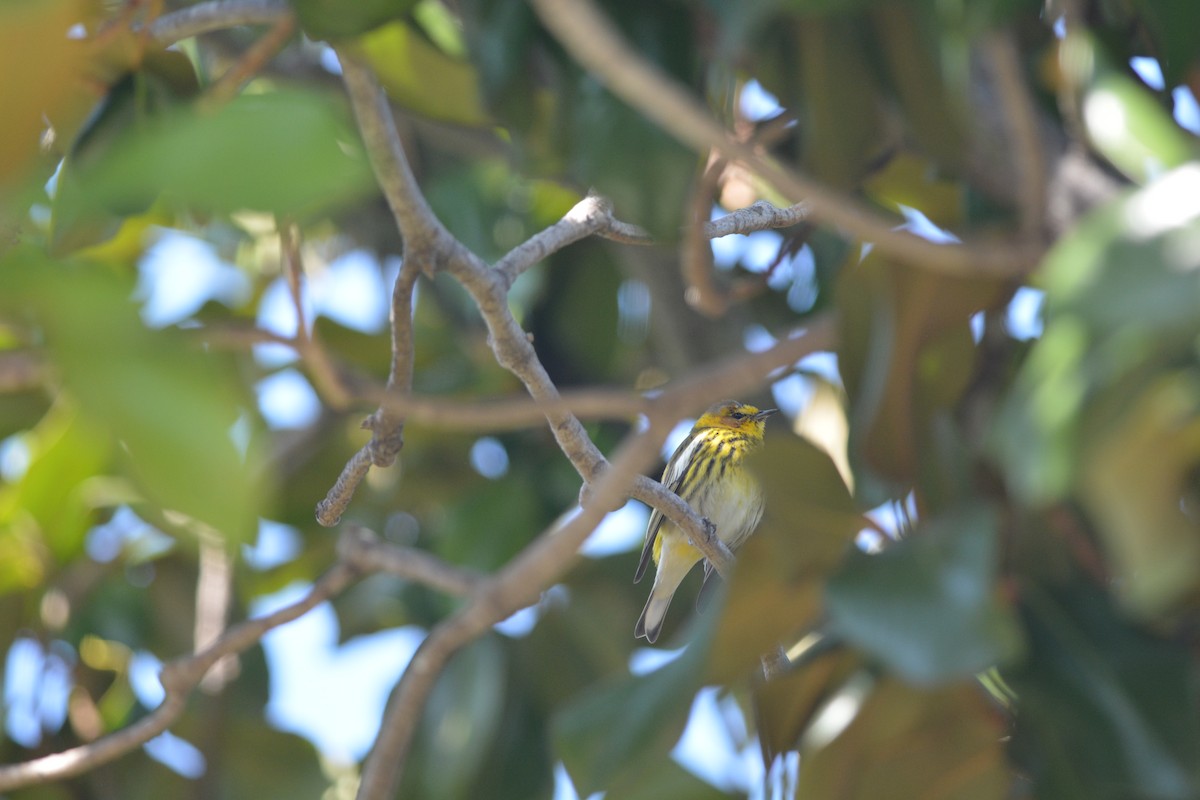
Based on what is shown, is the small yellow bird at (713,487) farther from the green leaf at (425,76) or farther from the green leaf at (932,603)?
the green leaf at (932,603)

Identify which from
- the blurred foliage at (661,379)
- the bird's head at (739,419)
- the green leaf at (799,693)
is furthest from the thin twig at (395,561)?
the bird's head at (739,419)

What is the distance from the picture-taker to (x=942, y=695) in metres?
1.73

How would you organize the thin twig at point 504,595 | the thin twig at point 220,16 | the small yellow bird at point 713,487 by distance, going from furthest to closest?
the small yellow bird at point 713,487 < the thin twig at point 220,16 < the thin twig at point 504,595

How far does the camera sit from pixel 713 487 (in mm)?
4367

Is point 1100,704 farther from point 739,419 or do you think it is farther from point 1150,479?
point 739,419

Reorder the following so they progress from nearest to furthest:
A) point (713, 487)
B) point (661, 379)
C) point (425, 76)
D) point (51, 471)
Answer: point (425, 76) < point (51, 471) < point (661, 379) < point (713, 487)

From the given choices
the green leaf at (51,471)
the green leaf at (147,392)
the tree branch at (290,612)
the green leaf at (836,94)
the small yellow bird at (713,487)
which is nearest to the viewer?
the green leaf at (147,392)

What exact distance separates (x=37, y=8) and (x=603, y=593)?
3.54 metres

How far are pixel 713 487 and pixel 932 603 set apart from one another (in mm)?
2998

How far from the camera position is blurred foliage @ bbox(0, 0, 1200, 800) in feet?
1.77

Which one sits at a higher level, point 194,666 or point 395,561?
point 395,561

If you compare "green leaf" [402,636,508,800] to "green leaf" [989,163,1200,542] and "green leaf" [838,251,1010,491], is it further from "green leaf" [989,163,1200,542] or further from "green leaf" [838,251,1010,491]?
"green leaf" [989,163,1200,542]

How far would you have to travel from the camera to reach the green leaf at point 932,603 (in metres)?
1.25

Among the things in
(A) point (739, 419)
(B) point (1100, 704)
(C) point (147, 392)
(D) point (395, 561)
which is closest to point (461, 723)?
(D) point (395, 561)
